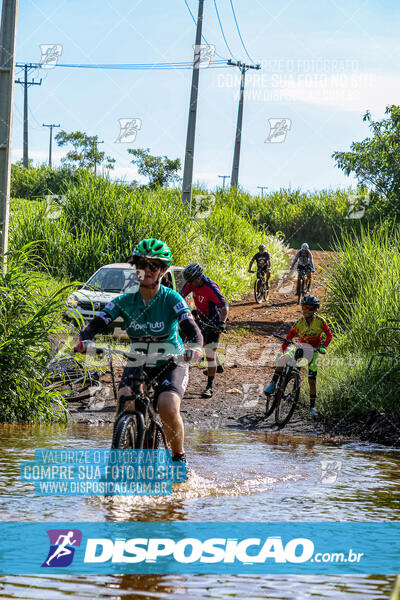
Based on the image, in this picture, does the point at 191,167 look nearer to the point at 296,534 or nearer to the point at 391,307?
the point at 391,307

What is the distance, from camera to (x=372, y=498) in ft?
Result: 24.1

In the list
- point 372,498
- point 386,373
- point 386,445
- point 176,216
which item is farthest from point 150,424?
point 176,216

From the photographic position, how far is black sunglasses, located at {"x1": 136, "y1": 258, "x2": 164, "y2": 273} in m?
6.75

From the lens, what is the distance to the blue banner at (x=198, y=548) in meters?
5.16

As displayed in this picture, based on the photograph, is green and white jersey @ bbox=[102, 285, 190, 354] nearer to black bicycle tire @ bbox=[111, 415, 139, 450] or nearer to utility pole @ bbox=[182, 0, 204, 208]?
black bicycle tire @ bbox=[111, 415, 139, 450]

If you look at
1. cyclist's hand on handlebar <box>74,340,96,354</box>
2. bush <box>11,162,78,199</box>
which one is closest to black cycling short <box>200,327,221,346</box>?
cyclist's hand on handlebar <box>74,340,96,354</box>

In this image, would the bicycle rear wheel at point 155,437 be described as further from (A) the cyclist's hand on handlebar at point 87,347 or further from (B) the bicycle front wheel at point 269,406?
(B) the bicycle front wheel at point 269,406

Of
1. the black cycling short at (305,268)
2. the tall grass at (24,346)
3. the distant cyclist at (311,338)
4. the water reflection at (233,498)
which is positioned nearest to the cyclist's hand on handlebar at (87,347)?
the water reflection at (233,498)

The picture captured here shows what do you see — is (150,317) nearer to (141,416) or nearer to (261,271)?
(141,416)

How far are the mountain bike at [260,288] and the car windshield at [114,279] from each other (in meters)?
7.62

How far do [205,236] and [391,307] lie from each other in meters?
17.0

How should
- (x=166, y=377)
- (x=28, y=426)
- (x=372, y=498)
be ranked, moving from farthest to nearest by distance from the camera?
(x=28, y=426), (x=372, y=498), (x=166, y=377)

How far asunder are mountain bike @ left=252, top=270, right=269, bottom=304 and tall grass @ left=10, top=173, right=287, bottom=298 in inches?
35.1

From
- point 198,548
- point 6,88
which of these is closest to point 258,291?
point 6,88
